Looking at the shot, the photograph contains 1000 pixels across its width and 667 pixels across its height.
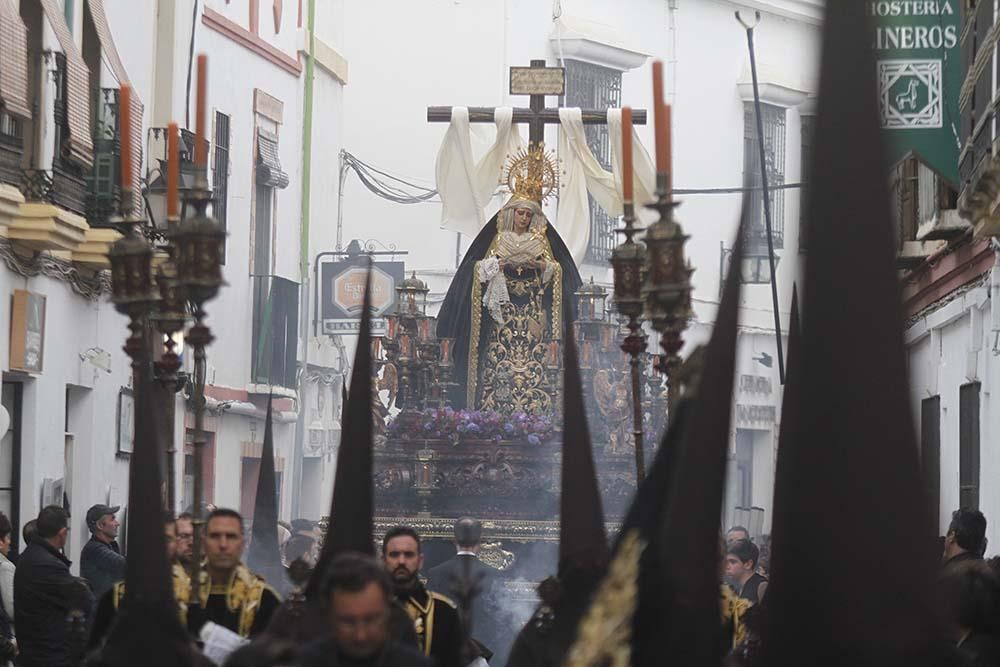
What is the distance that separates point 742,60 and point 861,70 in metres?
30.3

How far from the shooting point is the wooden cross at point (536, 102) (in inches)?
711

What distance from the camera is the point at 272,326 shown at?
26.5 meters

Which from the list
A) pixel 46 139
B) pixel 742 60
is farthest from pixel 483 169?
pixel 742 60

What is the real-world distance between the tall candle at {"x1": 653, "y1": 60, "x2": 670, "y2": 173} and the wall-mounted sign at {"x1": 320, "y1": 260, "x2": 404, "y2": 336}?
16772mm

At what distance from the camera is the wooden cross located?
59.2ft

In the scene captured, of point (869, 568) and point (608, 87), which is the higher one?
point (608, 87)

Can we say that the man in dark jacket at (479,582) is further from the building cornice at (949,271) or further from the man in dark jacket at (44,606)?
the building cornice at (949,271)

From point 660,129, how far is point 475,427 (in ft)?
23.9

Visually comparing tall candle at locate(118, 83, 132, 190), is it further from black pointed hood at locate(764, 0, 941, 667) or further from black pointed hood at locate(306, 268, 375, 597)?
black pointed hood at locate(764, 0, 941, 667)

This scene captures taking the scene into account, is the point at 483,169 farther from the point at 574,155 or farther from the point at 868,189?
the point at 868,189

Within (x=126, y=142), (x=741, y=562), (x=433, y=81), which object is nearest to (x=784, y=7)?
(x=433, y=81)

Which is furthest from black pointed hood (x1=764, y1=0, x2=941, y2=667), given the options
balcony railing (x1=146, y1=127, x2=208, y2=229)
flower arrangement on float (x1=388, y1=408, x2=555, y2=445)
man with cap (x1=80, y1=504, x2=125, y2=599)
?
balcony railing (x1=146, y1=127, x2=208, y2=229)

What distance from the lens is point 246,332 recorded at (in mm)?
26062

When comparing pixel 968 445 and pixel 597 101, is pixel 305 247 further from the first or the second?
pixel 968 445
